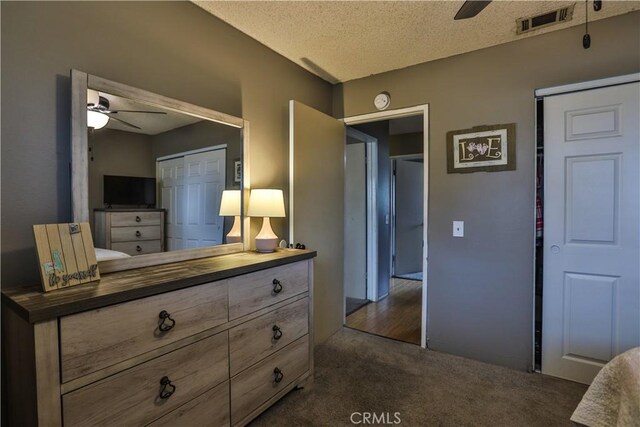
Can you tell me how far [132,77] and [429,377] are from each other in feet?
8.59

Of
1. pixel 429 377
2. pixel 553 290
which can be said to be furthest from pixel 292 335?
pixel 553 290

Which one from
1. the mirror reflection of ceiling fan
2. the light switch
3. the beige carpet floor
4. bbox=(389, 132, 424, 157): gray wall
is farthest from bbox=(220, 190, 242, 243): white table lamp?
bbox=(389, 132, 424, 157): gray wall

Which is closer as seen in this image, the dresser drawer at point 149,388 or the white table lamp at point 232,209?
the dresser drawer at point 149,388

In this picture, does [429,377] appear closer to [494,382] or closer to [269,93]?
[494,382]

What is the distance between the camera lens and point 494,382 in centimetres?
214

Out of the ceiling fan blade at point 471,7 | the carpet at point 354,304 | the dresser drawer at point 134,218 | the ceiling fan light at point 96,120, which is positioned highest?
the ceiling fan blade at point 471,7

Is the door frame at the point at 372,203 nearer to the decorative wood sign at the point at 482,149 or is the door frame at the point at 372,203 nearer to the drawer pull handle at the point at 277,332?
the decorative wood sign at the point at 482,149

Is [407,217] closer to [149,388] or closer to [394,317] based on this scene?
[394,317]

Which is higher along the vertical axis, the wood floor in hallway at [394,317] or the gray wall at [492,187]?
the gray wall at [492,187]

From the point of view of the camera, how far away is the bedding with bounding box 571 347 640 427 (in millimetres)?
1054

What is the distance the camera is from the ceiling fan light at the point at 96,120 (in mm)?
1444

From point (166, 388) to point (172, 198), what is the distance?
0.99m

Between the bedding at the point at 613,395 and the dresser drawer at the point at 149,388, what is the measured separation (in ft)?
5.04

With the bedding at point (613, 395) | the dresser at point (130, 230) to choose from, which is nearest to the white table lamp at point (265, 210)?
the dresser at point (130, 230)
